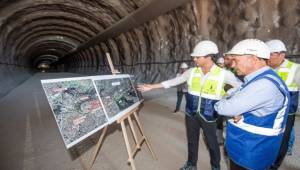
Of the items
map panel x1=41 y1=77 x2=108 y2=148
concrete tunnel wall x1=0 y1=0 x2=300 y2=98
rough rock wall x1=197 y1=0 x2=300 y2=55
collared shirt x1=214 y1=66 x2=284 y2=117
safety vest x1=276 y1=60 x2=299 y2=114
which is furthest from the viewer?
concrete tunnel wall x1=0 y1=0 x2=300 y2=98

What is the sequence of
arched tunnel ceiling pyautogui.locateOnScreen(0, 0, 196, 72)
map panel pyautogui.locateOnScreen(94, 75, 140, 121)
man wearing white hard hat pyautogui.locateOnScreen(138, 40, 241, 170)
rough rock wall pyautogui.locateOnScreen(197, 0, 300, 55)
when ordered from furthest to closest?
arched tunnel ceiling pyautogui.locateOnScreen(0, 0, 196, 72)
rough rock wall pyautogui.locateOnScreen(197, 0, 300, 55)
man wearing white hard hat pyautogui.locateOnScreen(138, 40, 241, 170)
map panel pyautogui.locateOnScreen(94, 75, 140, 121)

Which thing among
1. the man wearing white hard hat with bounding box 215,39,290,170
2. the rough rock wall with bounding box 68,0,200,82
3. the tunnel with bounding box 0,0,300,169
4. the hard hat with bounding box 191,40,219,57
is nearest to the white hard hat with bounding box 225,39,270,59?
the man wearing white hard hat with bounding box 215,39,290,170

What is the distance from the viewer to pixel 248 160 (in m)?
2.38

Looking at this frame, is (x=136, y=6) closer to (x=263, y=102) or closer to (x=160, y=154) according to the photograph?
(x=160, y=154)

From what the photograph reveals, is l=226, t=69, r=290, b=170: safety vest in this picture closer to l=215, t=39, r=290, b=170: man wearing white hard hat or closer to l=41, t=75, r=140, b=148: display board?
l=215, t=39, r=290, b=170: man wearing white hard hat

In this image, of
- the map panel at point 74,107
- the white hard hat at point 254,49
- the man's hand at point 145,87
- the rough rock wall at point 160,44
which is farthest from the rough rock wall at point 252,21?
the map panel at point 74,107

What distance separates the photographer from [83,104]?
320cm

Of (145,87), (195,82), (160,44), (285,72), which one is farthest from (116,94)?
(160,44)

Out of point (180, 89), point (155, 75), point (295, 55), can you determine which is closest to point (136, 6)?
point (155, 75)

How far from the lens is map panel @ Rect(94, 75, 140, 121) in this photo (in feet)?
11.4

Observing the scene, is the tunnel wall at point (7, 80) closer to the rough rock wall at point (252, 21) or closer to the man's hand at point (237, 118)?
the rough rock wall at point (252, 21)

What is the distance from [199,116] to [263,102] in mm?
1531

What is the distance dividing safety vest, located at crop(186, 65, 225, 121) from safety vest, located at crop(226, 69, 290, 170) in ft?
3.69

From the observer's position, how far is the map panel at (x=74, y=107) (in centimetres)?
287
